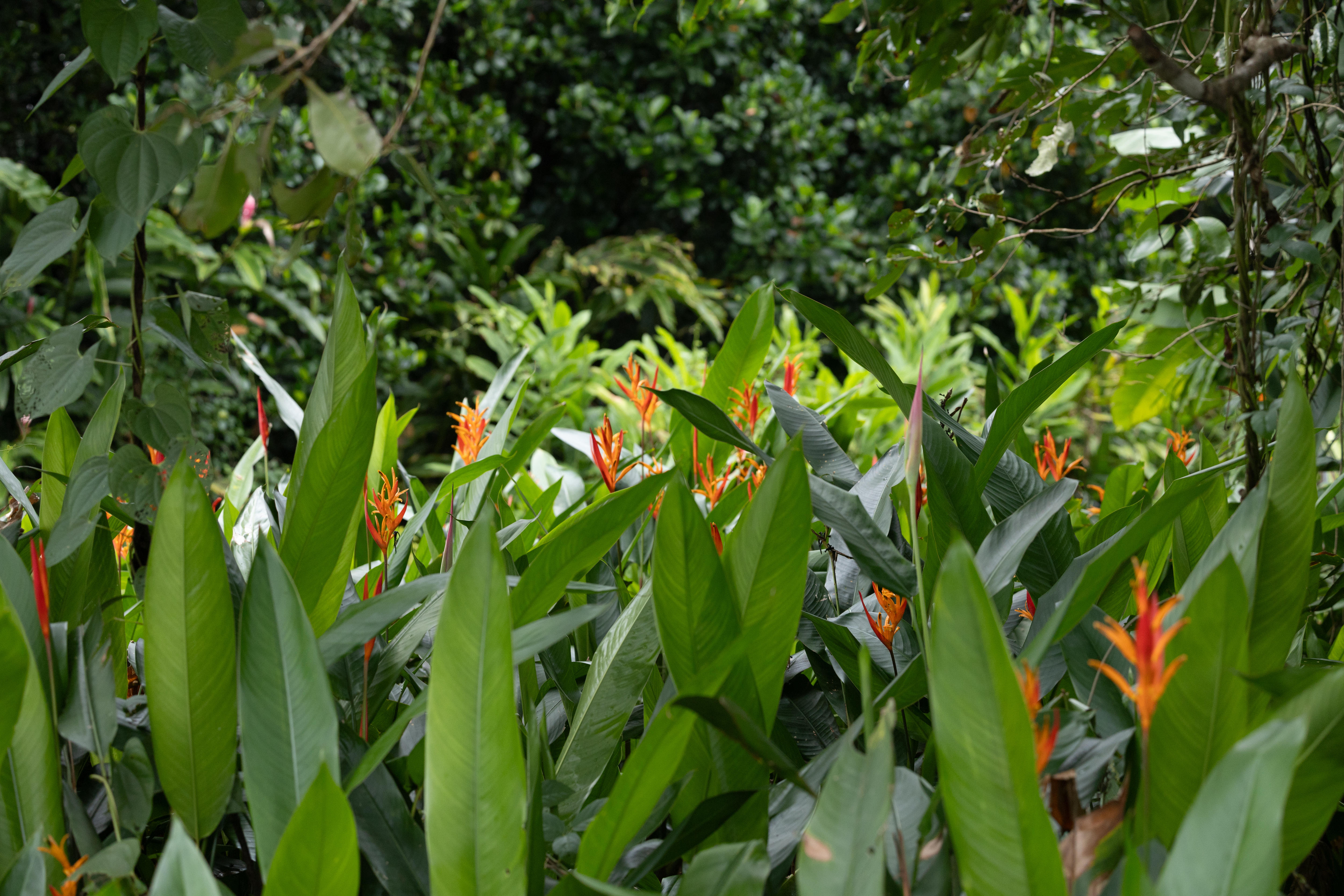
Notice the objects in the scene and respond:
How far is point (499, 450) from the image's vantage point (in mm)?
950

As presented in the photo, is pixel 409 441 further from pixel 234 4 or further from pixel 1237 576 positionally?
pixel 1237 576

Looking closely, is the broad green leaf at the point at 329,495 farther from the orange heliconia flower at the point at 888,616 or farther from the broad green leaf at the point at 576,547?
the orange heliconia flower at the point at 888,616

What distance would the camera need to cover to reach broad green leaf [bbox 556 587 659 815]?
0.61 metres

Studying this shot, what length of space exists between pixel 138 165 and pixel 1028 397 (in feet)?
1.93

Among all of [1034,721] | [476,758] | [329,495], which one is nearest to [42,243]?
[329,495]

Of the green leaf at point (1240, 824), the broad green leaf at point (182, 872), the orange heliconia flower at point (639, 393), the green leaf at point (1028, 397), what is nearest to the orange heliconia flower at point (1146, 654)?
the green leaf at point (1240, 824)

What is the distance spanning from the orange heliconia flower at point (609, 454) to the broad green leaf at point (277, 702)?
0.34 meters

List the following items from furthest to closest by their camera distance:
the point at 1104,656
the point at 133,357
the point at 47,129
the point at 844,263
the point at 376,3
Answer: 1. the point at 844,263
2. the point at 376,3
3. the point at 47,129
4. the point at 133,357
5. the point at 1104,656

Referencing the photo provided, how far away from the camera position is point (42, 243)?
2.09 feet

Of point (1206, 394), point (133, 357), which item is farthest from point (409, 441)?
point (133, 357)

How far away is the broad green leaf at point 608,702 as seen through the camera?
2.02ft

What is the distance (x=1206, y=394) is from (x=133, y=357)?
1680mm

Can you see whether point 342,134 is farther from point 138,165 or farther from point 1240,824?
point 1240,824

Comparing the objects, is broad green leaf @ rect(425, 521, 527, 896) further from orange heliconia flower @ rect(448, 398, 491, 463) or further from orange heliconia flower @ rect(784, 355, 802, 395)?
orange heliconia flower @ rect(784, 355, 802, 395)
